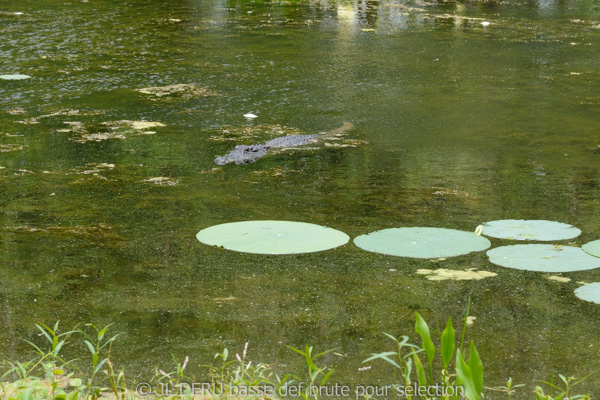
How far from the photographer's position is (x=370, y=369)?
2.71 m

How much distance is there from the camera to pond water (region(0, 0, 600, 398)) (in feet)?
10.1

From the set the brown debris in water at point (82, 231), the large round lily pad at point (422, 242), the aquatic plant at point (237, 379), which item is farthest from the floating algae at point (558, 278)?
the brown debris in water at point (82, 231)

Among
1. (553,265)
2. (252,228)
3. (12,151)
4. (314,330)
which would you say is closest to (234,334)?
(314,330)

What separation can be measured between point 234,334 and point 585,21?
1052 cm

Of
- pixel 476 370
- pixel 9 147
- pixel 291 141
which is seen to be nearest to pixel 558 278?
pixel 476 370

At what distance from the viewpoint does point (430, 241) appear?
388 cm

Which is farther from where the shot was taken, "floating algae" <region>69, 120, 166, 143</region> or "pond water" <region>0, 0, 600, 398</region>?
"floating algae" <region>69, 120, 166, 143</region>

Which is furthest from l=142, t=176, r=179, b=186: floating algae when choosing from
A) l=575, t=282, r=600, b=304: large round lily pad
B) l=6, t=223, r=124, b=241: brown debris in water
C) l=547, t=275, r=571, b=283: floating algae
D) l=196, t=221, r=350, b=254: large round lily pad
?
l=575, t=282, r=600, b=304: large round lily pad

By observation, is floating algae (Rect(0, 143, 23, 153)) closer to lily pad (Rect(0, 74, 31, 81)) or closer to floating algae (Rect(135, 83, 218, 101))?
floating algae (Rect(135, 83, 218, 101))

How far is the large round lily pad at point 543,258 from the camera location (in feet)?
11.6

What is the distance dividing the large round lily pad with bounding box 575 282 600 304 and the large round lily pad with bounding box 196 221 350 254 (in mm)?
1177

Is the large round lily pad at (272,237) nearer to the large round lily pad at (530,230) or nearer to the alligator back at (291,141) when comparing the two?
the large round lily pad at (530,230)

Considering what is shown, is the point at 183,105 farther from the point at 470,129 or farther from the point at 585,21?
the point at 585,21

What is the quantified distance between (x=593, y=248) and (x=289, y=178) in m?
2.19
